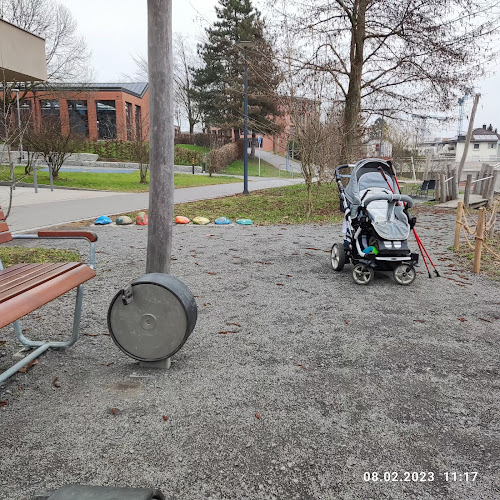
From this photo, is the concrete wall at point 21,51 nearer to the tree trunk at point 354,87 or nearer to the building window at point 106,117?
the tree trunk at point 354,87

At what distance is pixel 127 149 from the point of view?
38031 mm

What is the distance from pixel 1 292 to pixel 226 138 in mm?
47201

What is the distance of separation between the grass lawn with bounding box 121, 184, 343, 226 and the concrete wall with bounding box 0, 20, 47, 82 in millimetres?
4105

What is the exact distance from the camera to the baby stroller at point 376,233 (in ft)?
16.7

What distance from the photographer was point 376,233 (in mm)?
5109

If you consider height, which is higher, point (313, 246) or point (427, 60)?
point (427, 60)

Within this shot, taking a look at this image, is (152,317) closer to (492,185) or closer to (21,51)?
(21,51)

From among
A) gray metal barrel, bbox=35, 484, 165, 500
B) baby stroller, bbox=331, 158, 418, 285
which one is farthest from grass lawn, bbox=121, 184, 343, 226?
gray metal barrel, bbox=35, 484, 165, 500

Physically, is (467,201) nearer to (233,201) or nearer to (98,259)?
(233,201)

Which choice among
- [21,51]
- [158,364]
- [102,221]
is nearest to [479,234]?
[158,364]

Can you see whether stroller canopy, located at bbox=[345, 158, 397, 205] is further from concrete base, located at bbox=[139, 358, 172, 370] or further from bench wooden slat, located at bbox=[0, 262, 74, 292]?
bench wooden slat, located at bbox=[0, 262, 74, 292]

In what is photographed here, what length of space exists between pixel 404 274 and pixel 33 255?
531 centimetres

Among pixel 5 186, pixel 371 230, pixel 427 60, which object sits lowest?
pixel 5 186

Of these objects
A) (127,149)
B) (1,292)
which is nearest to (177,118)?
(127,149)
